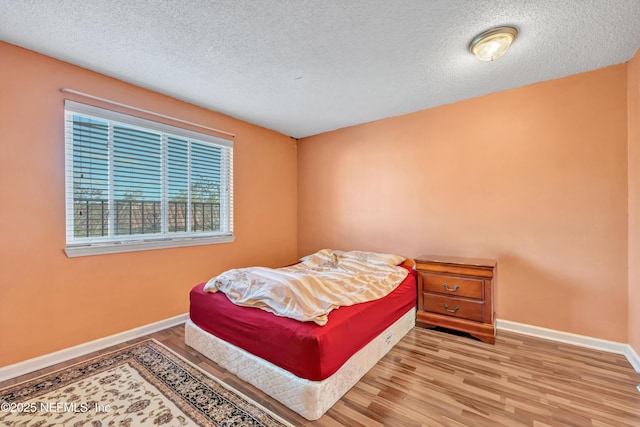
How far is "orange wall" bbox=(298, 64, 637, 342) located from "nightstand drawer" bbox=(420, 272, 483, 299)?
0.48m

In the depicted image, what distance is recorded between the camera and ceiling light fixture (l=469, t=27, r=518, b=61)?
183 cm

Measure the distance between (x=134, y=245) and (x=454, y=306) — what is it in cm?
324

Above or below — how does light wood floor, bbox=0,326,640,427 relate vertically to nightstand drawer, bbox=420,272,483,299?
below

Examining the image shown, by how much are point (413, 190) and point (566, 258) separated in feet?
5.20

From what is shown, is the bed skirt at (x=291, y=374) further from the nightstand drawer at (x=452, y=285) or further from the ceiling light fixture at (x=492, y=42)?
the ceiling light fixture at (x=492, y=42)

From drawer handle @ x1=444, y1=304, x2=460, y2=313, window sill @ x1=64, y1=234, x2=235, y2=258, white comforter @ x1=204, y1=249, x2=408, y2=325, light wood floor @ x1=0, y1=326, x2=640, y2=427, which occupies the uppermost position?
window sill @ x1=64, y1=234, x2=235, y2=258

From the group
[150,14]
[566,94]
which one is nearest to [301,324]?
[150,14]

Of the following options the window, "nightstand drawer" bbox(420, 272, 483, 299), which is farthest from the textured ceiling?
"nightstand drawer" bbox(420, 272, 483, 299)

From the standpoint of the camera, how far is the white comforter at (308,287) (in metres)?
1.85

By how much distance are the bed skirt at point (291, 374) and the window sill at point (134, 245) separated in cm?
92

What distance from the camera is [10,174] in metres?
2.00

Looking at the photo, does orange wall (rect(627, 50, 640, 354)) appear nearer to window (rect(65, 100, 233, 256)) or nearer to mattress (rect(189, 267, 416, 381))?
mattress (rect(189, 267, 416, 381))

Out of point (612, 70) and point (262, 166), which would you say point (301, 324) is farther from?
point (612, 70)

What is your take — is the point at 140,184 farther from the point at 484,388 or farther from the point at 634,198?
the point at 634,198
